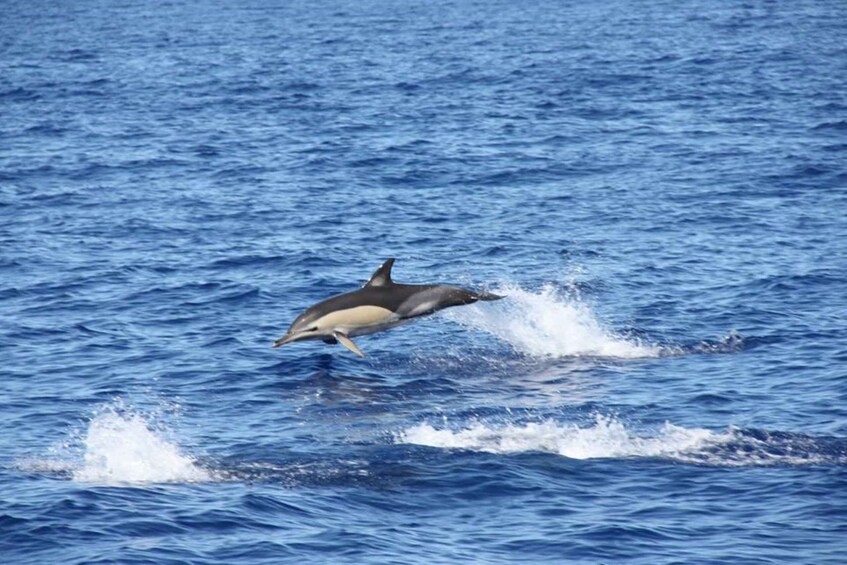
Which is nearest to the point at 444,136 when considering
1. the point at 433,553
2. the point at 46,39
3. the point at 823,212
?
the point at 823,212

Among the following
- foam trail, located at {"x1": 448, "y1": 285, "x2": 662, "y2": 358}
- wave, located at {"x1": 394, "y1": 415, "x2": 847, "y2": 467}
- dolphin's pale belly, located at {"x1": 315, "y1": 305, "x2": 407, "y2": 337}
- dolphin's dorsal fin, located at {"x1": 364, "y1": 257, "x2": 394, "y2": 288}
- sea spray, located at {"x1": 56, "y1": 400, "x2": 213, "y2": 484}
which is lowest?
foam trail, located at {"x1": 448, "y1": 285, "x2": 662, "y2": 358}

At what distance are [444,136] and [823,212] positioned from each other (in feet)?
55.9

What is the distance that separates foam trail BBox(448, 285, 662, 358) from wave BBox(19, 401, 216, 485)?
8.21m

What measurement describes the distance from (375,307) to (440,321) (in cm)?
537

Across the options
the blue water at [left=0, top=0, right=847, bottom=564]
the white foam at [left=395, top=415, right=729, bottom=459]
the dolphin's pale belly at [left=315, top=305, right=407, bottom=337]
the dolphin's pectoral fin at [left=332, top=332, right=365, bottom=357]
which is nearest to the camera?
the blue water at [left=0, top=0, right=847, bottom=564]

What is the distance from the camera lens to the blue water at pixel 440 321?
19641mm

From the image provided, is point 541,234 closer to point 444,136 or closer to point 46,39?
point 444,136

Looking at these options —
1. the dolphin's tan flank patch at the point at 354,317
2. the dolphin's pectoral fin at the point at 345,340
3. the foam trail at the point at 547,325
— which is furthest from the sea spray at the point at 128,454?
the foam trail at the point at 547,325

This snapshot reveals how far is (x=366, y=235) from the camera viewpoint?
122ft

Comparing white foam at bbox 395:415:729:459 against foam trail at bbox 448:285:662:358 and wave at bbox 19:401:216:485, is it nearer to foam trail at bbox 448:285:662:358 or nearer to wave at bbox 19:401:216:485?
wave at bbox 19:401:216:485

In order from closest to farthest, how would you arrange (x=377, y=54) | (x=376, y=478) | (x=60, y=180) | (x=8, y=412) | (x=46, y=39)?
Answer: 1. (x=376, y=478)
2. (x=8, y=412)
3. (x=60, y=180)
4. (x=377, y=54)
5. (x=46, y=39)

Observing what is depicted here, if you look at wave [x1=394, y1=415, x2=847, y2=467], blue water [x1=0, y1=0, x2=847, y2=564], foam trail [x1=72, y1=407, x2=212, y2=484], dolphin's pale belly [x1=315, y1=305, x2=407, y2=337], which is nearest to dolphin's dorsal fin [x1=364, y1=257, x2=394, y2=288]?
dolphin's pale belly [x1=315, y1=305, x2=407, y2=337]

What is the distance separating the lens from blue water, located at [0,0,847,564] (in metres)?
19.6

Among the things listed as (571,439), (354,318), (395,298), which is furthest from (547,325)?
(571,439)
